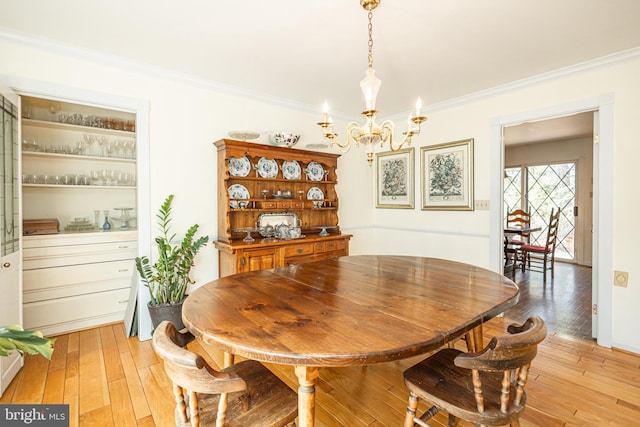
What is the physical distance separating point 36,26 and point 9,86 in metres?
0.48

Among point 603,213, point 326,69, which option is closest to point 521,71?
point 603,213

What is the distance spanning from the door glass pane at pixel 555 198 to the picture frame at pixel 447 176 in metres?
3.88

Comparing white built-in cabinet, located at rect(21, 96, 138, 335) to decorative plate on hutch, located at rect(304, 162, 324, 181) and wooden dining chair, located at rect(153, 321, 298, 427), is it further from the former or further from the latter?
wooden dining chair, located at rect(153, 321, 298, 427)

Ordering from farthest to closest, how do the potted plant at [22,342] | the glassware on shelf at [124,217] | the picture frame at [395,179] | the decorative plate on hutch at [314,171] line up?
Result: 1. the picture frame at [395,179]
2. the decorative plate on hutch at [314,171]
3. the glassware on shelf at [124,217]
4. the potted plant at [22,342]

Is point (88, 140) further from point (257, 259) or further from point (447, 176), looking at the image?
point (447, 176)

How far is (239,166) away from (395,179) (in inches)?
87.2

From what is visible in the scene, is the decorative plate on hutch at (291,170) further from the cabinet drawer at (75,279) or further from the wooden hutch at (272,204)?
the cabinet drawer at (75,279)

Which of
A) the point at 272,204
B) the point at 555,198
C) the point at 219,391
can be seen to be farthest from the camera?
the point at 555,198

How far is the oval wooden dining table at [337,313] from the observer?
1013 millimetres

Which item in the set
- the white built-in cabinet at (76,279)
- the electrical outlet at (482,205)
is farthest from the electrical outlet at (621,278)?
the white built-in cabinet at (76,279)

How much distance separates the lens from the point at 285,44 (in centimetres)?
234

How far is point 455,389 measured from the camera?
1271 mm

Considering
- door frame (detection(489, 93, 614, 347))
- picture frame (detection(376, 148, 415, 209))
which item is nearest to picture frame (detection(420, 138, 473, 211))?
picture frame (detection(376, 148, 415, 209))

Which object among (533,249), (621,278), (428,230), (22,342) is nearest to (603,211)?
(621,278)
